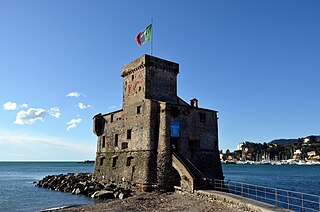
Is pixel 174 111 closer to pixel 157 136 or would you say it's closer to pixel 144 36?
pixel 157 136

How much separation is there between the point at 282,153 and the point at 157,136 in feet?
577

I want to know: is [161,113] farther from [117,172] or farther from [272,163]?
[272,163]

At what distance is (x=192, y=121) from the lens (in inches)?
1195

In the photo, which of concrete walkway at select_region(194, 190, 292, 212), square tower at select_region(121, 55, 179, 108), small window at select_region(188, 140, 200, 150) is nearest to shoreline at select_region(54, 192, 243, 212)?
concrete walkway at select_region(194, 190, 292, 212)

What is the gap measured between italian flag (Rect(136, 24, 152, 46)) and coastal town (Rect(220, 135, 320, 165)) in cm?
15422

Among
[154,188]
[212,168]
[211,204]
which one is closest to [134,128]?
[154,188]

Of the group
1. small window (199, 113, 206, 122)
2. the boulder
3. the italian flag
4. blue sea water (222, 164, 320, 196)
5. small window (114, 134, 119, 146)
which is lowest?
blue sea water (222, 164, 320, 196)

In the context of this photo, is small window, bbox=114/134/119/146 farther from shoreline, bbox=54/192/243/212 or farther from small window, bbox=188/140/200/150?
shoreline, bbox=54/192/243/212

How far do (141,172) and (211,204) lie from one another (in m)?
10.2

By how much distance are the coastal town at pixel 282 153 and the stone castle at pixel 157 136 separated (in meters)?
150

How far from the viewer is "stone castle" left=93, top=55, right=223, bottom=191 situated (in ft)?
89.5

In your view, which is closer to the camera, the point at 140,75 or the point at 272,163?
the point at 140,75

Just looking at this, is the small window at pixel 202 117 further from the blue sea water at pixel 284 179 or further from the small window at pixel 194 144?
the blue sea water at pixel 284 179

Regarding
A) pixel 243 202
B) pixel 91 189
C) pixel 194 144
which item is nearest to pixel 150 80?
pixel 194 144
